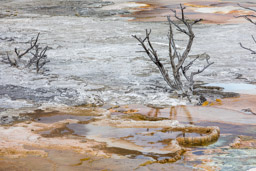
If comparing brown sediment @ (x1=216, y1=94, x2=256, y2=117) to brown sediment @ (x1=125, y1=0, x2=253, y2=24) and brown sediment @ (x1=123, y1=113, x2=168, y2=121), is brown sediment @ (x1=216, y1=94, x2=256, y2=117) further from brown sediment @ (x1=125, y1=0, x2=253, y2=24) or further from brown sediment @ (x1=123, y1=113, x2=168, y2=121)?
brown sediment @ (x1=125, y1=0, x2=253, y2=24)

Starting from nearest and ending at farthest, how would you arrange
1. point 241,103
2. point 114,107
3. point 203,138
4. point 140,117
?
point 203,138 < point 140,117 < point 114,107 < point 241,103

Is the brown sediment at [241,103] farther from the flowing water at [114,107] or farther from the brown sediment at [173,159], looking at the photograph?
the brown sediment at [173,159]

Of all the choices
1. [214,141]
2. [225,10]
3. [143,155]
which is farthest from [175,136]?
[225,10]

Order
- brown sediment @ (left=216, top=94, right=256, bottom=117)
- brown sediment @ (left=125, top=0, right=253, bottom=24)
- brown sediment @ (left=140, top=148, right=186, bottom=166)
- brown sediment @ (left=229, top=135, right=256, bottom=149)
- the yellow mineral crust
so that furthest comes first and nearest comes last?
1. brown sediment @ (left=125, top=0, right=253, bottom=24)
2. brown sediment @ (left=216, top=94, right=256, bottom=117)
3. brown sediment @ (left=229, top=135, right=256, bottom=149)
4. the yellow mineral crust
5. brown sediment @ (left=140, top=148, right=186, bottom=166)

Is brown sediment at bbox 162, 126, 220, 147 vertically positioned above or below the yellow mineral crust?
below

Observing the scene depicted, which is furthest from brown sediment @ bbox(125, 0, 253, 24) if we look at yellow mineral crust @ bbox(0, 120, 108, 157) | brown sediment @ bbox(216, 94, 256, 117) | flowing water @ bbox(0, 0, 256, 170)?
yellow mineral crust @ bbox(0, 120, 108, 157)

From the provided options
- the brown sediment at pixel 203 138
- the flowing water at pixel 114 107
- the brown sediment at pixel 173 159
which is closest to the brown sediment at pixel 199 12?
the flowing water at pixel 114 107

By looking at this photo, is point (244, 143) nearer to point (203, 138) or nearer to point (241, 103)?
point (203, 138)

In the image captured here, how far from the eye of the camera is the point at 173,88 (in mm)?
4820

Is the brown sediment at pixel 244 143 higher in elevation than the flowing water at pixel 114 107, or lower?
lower

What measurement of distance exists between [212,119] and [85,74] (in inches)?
105

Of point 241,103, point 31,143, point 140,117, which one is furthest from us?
point 241,103

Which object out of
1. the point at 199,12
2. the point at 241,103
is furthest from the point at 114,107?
the point at 199,12

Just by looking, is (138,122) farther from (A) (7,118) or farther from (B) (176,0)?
(B) (176,0)
